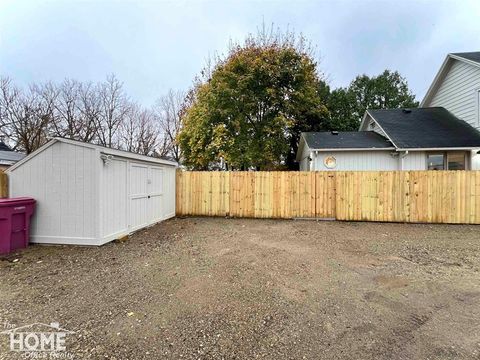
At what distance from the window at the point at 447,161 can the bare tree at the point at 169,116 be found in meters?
18.7

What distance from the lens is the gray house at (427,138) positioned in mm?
10156

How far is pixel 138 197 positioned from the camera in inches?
274

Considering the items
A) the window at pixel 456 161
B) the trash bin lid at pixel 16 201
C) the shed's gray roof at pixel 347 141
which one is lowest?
the trash bin lid at pixel 16 201

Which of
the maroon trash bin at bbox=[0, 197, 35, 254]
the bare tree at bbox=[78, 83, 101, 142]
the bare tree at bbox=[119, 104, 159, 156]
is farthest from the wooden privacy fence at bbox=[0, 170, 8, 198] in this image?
the bare tree at bbox=[119, 104, 159, 156]

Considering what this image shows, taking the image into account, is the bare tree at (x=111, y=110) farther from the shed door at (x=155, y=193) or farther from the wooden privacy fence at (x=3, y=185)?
the wooden privacy fence at (x=3, y=185)

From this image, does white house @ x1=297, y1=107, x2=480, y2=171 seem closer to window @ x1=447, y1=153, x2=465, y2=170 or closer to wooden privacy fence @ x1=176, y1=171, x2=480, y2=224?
window @ x1=447, y1=153, x2=465, y2=170

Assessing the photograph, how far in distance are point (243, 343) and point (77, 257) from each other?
12.6ft

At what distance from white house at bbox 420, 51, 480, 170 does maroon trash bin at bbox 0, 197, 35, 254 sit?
14.2 m

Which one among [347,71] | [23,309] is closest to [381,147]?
[23,309]

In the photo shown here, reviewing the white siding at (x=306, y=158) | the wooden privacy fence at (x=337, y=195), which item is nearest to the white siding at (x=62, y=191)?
the wooden privacy fence at (x=337, y=195)

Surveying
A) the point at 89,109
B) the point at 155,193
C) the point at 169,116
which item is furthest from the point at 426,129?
the point at 89,109

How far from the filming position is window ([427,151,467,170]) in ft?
33.3

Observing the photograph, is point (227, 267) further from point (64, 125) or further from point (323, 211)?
point (64, 125)

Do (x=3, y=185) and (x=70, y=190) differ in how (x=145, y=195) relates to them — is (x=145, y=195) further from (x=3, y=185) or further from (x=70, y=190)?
(x=3, y=185)
